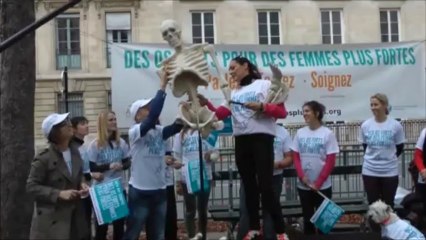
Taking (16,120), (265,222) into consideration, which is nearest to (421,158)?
(265,222)

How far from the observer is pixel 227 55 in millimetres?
14031

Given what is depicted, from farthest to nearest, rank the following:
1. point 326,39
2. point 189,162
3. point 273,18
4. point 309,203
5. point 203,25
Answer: point 273,18 < point 203,25 < point 326,39 < point 189,162 < point 309,203

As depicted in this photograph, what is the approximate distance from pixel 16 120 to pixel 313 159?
3538mm

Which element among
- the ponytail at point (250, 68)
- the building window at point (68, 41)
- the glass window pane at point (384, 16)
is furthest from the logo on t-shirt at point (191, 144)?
the glass window pane at point (384, 16)

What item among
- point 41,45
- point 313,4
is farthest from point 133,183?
point 313,4

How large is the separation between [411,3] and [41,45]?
21085 mm

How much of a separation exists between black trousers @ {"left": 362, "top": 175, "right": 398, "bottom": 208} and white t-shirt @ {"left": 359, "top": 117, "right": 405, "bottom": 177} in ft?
0.18

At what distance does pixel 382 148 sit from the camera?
9531 millimetres

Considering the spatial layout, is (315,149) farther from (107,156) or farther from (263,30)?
(263,30)

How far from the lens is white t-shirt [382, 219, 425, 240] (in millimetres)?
7898

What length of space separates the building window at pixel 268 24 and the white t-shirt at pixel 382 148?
1463 inches

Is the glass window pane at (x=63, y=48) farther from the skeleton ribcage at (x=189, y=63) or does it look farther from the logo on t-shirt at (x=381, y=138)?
the skeleton ribcage at (x=189, y=63)

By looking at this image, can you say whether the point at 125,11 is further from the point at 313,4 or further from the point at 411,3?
the point at 411,3

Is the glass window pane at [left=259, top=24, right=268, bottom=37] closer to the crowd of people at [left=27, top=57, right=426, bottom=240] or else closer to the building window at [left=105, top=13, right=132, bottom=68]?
the building window at [left=105, top=13, right=132, bottom=68]
